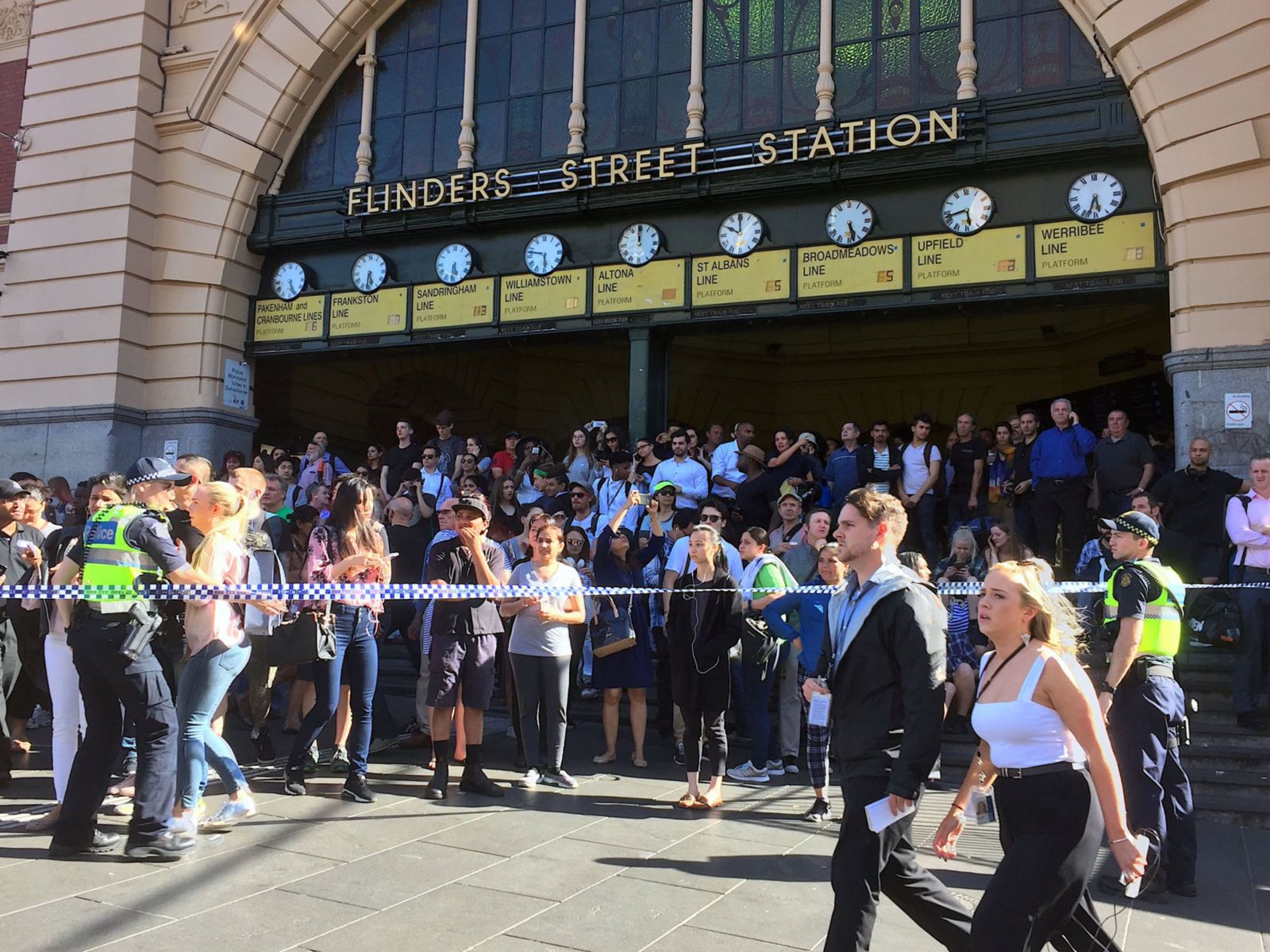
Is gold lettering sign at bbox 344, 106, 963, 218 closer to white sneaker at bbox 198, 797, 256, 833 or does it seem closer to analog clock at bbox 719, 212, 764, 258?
analog clock at bbox 719, 212, 764, 258

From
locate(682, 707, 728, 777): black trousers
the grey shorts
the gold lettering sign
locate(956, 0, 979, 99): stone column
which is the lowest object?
locate(682, 707, 728, 777): black trousers

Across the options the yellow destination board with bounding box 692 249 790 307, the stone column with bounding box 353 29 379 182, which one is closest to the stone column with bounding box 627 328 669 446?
the yellow destination board with bounding box 692 249 790 307

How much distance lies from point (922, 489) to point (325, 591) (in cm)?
775

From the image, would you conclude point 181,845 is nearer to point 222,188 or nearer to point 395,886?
point 395,886

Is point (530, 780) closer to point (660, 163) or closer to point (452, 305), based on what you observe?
point (660, 163)

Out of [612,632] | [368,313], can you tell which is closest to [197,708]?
[612,632]

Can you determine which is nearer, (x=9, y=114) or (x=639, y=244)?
(x=639, y=244)

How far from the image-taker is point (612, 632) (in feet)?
27.5

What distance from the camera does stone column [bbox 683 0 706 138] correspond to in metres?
15.2

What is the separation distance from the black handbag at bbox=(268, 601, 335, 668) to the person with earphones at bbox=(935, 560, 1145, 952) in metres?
4.25

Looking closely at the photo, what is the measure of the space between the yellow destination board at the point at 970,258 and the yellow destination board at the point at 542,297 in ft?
16.2

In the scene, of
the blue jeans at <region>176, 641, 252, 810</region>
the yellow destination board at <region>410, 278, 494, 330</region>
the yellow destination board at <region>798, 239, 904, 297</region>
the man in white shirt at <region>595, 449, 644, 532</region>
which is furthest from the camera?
the yellow destination board at <region>410, 278, 494, 330</region>

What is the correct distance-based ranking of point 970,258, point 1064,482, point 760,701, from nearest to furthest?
1. point 760,701
2. point 1064,482
3. point 970,258

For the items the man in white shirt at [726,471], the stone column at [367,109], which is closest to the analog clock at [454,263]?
the stone column at [367,109]
